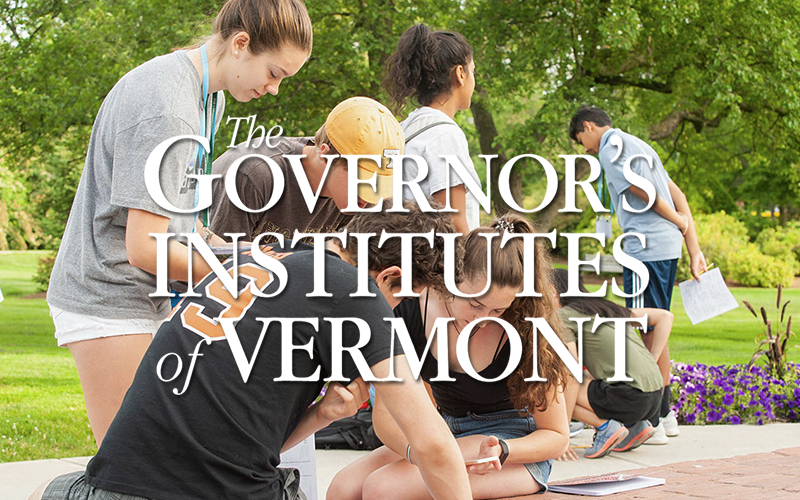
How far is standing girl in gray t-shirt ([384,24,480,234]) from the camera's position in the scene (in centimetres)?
329

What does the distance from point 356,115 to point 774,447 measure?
3.39 meters

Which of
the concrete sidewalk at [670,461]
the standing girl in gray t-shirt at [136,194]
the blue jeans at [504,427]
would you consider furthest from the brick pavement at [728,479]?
the standing girl in gray t-shirt at [136,194]

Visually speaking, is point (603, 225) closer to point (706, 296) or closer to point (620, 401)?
point (706, 296)

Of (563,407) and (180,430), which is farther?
(563,407)

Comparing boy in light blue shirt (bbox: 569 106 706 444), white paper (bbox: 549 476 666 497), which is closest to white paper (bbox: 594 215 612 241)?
boy in light blue shirt (bbox: 569 106 706 444)

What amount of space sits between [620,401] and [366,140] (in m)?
2.39

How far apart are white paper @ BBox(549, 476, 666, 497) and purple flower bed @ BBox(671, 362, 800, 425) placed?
76.8 inches

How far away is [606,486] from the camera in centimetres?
361

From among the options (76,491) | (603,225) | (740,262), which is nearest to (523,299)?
(76,491)

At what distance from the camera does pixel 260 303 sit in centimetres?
195

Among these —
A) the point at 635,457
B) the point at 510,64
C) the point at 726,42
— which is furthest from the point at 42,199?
the point at 635,457

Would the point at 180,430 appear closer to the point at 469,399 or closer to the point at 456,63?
the point at 469,399

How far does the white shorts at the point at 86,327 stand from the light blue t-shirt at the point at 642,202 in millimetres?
3587

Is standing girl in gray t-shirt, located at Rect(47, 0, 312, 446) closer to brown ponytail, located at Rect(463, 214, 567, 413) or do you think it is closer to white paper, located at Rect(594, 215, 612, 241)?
brown ponytail, located at Rect(463, 214, 567, 413)
